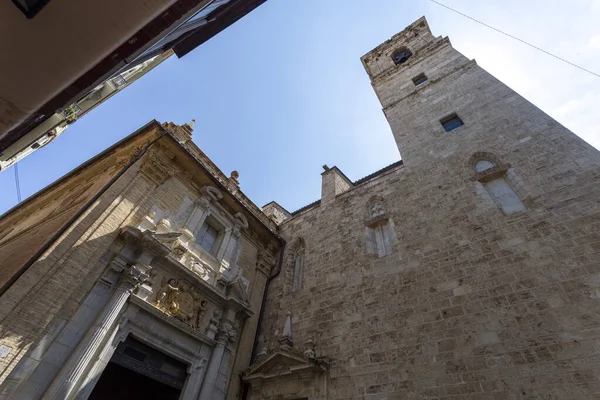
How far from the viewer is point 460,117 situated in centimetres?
1023

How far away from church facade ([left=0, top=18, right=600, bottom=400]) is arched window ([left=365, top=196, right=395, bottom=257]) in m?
0.05

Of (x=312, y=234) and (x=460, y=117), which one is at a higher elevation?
(x=460, y=117)

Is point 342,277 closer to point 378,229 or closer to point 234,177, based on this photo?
point 378,229

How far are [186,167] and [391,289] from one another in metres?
7.10

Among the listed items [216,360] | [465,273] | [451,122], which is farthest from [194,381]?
[451,122]

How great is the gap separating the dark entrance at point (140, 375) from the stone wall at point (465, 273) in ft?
9.25

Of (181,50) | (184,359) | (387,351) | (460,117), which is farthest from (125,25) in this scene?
(460,117)

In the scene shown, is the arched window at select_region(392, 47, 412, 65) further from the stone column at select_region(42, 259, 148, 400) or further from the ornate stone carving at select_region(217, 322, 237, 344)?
the stone column at select_region(42, 259, 148, 400)

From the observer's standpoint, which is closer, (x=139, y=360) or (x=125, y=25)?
(x=125, y=25)

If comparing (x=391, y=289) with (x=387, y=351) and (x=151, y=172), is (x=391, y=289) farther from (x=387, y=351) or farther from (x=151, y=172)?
(x=151, y=172)

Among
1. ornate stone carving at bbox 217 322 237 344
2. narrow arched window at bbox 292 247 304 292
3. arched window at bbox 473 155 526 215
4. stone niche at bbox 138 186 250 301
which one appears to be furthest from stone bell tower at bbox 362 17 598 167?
ornate stone carving at bbox 217 322 237 344

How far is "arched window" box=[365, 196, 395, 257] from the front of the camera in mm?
8836

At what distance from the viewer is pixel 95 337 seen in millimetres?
6000

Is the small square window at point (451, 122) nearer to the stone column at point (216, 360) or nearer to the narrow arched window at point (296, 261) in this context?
the narrow arched window at point (296, 261)
